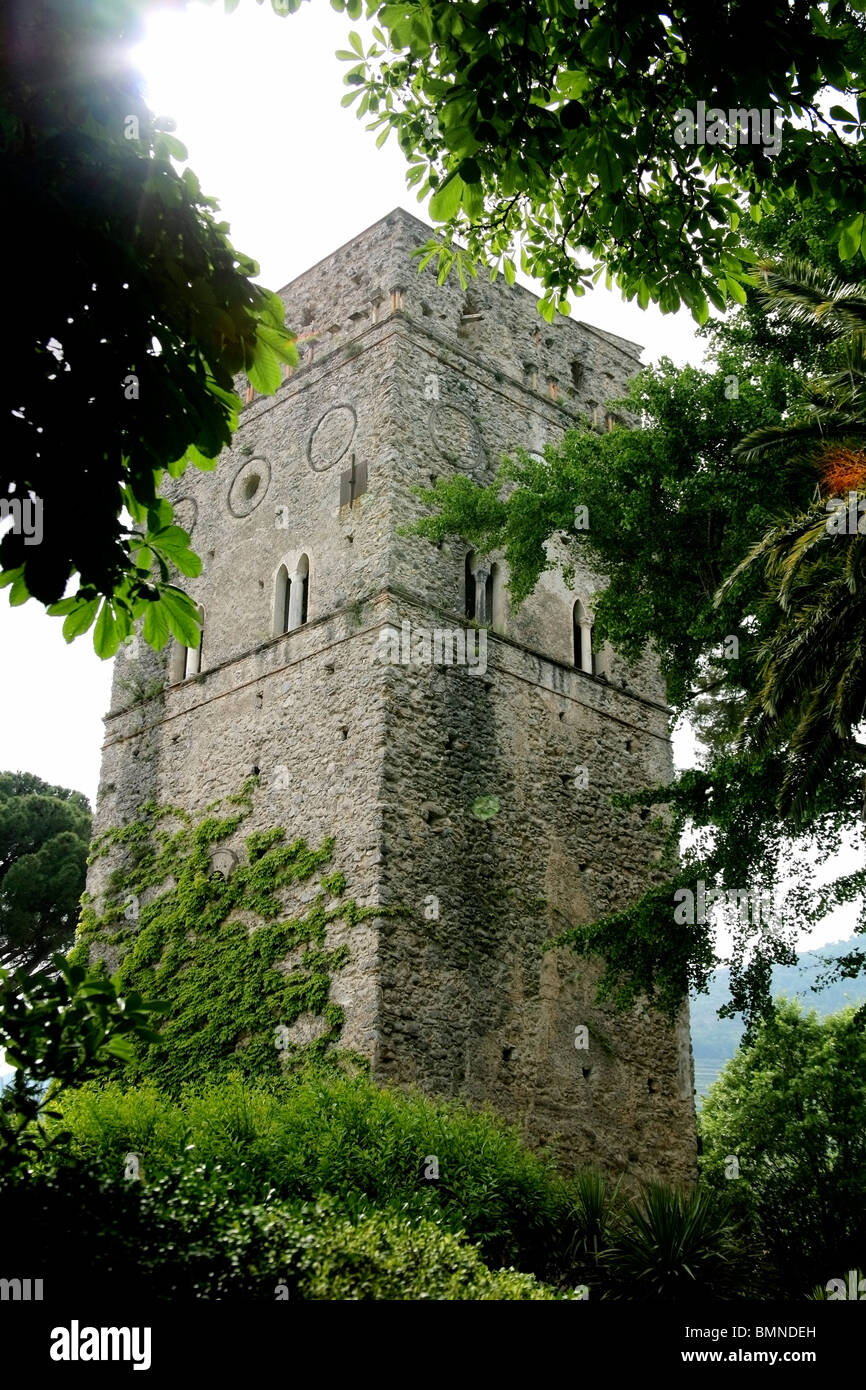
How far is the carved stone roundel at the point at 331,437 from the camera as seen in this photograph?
18.8 metres

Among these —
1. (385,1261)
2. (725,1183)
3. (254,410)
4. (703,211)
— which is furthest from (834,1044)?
(703,211)

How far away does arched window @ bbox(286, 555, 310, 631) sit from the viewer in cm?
1845

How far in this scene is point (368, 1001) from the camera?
47.0 ft

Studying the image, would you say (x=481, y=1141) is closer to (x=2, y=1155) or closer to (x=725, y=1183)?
(x=2, y=1155)

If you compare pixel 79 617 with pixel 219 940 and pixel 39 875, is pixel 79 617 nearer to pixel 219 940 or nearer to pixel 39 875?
pixel 219 940

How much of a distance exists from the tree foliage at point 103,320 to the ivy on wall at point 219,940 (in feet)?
37.4

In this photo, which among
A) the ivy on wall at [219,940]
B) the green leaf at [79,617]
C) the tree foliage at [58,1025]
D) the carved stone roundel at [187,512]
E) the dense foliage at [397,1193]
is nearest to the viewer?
the green leaf at [79,617]

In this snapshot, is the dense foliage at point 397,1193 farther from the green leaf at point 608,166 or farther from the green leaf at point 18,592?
the green leaf at point 608,166

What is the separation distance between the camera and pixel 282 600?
18953 mm

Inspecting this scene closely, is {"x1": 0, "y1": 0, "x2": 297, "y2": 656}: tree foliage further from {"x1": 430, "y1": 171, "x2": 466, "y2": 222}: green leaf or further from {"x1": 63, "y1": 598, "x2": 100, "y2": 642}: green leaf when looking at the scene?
{"x1": 430, "y1": 171, "x2": 466, "y2": 222}: green leaf

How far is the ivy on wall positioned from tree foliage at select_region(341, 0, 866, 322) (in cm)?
1026

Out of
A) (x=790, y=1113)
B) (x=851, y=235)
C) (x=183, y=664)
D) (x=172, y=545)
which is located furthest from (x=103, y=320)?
(x=790, y=1113)

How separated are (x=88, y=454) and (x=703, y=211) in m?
3.74

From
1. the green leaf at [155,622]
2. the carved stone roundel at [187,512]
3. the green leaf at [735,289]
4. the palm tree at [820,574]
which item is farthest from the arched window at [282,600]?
the green leaf at [155,622]
